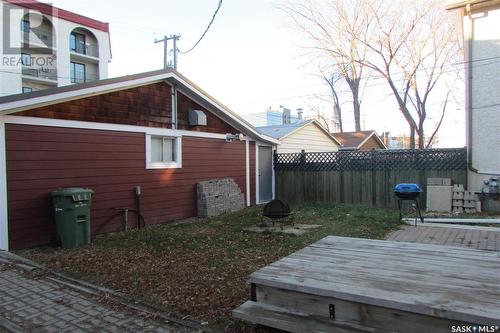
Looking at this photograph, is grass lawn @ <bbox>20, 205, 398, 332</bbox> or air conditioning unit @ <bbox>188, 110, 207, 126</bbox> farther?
air conditioning unit @ <bbox>188, 110, 207, 126</bbox>

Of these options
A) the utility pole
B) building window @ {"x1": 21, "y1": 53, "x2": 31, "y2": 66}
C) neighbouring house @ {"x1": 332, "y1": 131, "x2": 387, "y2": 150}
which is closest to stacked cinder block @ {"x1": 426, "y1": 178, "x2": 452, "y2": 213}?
neighbouring house @ {"x1": 332, "y1": 131, "x2": 387, "y2": 150}

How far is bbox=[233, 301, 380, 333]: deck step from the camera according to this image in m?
2.58

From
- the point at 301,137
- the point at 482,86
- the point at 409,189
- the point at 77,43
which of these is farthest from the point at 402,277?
the point at 77,43

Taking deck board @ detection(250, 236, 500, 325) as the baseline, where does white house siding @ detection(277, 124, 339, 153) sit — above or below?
above

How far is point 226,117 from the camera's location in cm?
1092

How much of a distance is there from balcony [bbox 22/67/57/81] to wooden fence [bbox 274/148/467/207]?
72.2 ft

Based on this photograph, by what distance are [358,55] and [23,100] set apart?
63.6 feet

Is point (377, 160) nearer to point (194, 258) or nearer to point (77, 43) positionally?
point (194, 258)

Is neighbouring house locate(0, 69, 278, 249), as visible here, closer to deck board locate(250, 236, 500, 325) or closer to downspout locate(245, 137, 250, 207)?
downspout locate(245, 137, 250, 207)

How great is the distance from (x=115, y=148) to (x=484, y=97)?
30.7ft

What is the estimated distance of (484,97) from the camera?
32.2 ft

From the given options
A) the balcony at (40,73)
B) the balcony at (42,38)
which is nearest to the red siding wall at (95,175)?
the balcony at (40,73)

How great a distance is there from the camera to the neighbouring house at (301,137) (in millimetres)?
14852

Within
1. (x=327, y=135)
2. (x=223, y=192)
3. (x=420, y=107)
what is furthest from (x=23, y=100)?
(x=420, y=107)
